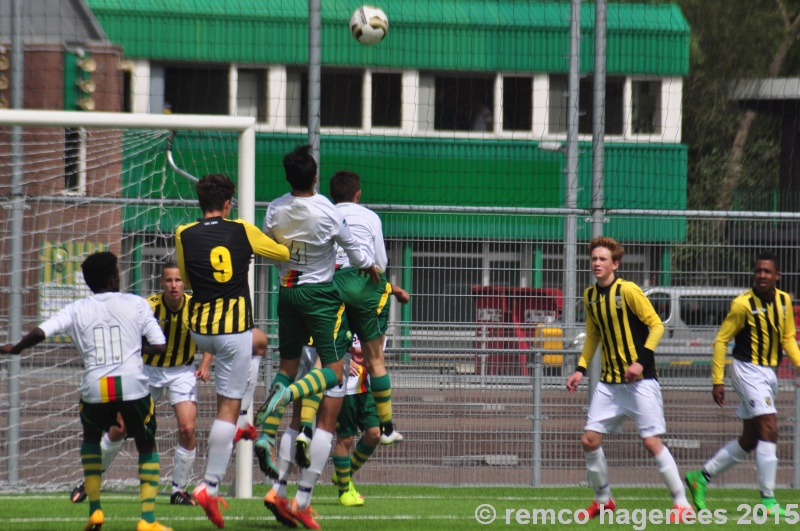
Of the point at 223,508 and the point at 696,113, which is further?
the point at 696,113

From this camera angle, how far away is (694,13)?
29703 mm

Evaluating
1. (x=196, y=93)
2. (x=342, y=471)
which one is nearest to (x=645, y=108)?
(x=342, y=471)

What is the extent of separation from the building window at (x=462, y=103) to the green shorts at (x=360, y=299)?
17.7 ft

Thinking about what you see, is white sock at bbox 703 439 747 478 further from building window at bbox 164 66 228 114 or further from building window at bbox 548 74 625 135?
building window at bbox 164 66 228 114

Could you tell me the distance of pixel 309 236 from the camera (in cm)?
690

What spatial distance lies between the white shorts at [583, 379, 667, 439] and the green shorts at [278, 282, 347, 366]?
205 centimetres

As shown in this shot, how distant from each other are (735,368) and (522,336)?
2113 millimetres

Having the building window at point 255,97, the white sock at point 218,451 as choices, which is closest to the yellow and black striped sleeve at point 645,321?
the white sock at point 218,451

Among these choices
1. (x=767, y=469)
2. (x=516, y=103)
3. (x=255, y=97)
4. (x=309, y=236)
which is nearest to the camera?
(x=309, y=236)

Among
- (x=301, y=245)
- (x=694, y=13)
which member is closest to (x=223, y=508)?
(x=301, y=245)

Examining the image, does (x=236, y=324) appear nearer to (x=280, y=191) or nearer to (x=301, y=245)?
(x=301, y=245)

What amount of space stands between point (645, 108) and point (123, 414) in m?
8.11

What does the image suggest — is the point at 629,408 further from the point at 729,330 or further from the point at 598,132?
the point at 598,132

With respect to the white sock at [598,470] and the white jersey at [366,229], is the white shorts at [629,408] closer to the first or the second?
the white sock at [598,470]
